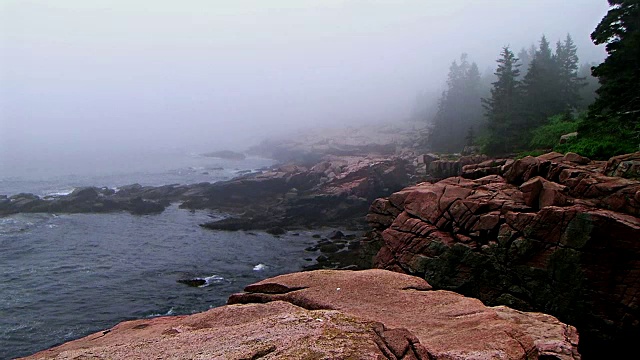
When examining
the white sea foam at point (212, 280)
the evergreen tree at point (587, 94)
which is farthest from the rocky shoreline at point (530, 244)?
the evergreen tree at point (587, 94)

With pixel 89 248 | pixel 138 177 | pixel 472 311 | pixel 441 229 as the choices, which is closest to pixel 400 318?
pixel 472 311

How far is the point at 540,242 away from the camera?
778 inches

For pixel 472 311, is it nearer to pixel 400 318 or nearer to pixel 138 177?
pixel 400 318

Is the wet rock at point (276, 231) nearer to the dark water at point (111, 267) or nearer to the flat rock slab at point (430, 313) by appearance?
the dark water at point (111, 267)

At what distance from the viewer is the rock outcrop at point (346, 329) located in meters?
6.17

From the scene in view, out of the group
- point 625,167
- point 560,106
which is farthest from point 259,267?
point 560,106

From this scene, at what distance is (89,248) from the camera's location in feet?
143

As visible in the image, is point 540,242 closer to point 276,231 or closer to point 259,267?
point 259,267

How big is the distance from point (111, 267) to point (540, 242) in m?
35.9

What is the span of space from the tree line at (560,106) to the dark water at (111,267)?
26.7m

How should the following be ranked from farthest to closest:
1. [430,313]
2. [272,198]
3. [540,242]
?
[272,198]
[540,242]
[430,313]

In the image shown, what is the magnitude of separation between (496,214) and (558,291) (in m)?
4.70

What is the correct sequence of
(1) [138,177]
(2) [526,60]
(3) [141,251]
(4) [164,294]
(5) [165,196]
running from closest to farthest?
(4) [164,294] → (3) [141,251] → (5) [165,196] → (1) [138,177] → (2) [526,60]

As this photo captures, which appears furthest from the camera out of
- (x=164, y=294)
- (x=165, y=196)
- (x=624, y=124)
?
(x=165, y=196)
